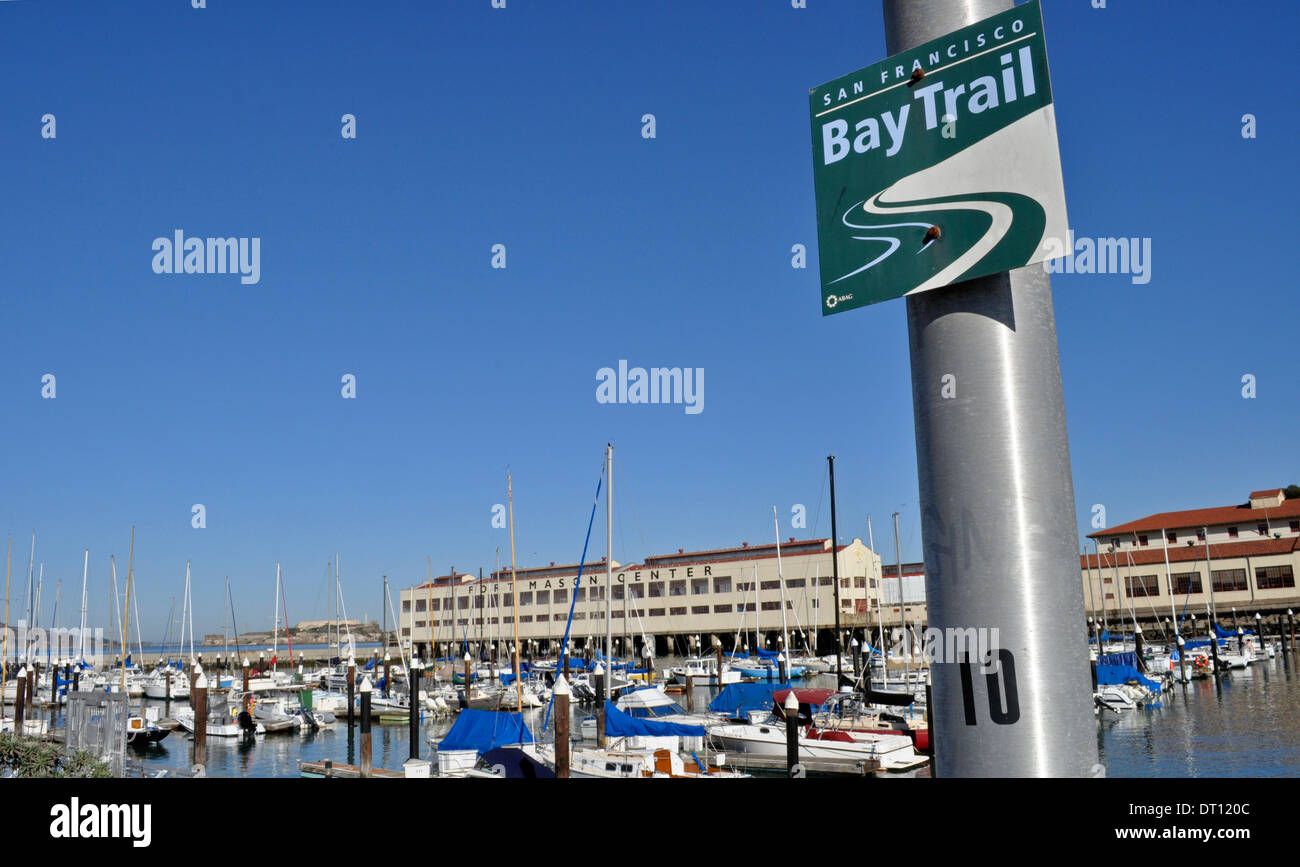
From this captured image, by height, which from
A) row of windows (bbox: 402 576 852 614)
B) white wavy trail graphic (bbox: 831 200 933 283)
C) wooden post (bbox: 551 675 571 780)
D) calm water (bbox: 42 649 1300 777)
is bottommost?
calm water (bbox: 42 649 1300 777)

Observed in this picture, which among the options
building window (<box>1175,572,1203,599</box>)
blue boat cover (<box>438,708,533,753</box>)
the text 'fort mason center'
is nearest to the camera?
blue boat cover (<box>438,708,533,753</box>)

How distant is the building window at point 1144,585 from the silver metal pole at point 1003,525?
99981 mm

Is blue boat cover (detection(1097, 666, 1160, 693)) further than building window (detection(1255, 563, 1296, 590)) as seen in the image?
No

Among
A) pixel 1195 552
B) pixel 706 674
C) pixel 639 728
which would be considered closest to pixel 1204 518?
pixel 1195 552

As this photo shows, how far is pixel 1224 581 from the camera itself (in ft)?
295

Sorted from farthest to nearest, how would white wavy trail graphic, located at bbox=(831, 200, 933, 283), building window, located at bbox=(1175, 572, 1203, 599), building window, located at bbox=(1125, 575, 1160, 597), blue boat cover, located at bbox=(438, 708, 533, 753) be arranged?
1. building window, located at bbox=(1125, 575, 1160, 597)
2. building window, located at bbox=(1175, 572, 1203, 599)
3. blue boat cover, located at bbox=(438, 708, 533, 753)
4. white wavy trail graphic, located at bbox=(831, 200, 933, 283)

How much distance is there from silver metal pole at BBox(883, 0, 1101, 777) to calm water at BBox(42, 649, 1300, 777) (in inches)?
1022

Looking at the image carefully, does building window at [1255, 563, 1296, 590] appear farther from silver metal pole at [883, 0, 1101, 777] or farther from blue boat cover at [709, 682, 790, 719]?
silver metal pole at [883, 0, 1101, 777]

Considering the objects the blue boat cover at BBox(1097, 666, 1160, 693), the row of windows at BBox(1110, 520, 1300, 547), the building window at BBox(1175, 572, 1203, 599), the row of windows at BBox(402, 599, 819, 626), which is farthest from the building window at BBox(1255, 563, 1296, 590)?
the blue boat cover at BBox(1097, 666, 1160, 693)

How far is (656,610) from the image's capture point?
344 feet

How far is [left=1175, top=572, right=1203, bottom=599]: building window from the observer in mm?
89312

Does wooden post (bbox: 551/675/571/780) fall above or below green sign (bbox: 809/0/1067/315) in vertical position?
below
